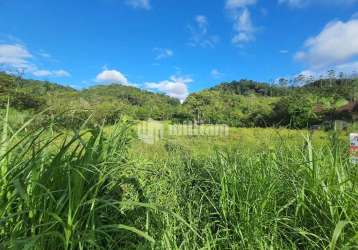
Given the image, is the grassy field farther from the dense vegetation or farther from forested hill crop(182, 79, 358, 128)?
forested hill crop(182, 79, 358, 128)

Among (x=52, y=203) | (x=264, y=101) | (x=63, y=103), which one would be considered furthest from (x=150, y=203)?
(x=264, y=101)

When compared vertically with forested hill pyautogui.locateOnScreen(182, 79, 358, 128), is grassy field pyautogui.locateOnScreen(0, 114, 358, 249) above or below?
below

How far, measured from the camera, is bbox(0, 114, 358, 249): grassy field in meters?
1.11

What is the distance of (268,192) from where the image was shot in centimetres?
161

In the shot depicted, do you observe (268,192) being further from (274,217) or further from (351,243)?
(351,243)

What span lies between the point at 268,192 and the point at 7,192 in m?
1.30

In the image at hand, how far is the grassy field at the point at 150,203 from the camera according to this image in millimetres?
1113

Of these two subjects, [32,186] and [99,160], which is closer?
[32,186]

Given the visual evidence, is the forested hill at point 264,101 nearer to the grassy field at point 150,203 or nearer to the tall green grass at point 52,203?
the grassy field at point 150,203

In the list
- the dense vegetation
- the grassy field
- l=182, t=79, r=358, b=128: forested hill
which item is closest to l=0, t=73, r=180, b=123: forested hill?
the dense vegetation

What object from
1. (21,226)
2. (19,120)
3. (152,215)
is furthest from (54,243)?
(19,120)

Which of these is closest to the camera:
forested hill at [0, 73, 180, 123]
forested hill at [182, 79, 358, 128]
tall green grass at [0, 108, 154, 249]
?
tall green grass at [0, 108, 154, 249]

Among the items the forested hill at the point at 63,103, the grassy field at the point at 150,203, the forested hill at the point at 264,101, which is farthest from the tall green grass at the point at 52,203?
the forested hill at the point at 264,101

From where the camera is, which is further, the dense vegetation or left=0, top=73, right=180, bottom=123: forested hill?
left=0, top=73, right=180, bottom=123: forested hill
